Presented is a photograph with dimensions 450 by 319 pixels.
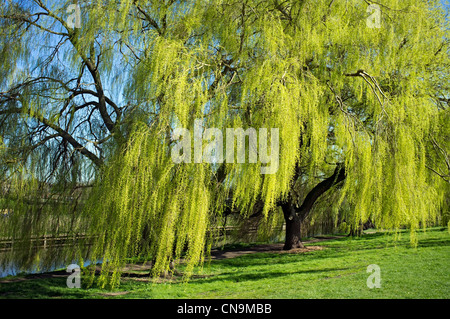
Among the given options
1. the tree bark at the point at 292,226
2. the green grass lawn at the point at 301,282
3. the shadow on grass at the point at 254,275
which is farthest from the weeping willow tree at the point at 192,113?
the tree bark at the point at 292,226

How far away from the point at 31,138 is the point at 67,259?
220 centimetres

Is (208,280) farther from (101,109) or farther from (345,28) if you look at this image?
(345,28)

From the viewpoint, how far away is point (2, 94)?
644cm

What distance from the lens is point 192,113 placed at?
451 centimetres

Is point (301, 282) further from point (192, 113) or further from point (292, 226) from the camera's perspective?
point (292, 226)

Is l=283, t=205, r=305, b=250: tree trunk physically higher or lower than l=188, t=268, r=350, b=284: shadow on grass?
higher

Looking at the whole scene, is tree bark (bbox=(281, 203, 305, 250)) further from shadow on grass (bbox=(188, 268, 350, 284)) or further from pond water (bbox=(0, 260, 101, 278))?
pond water (bbox=(0, 260, 101, 278))

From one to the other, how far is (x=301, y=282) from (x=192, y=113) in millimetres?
3128

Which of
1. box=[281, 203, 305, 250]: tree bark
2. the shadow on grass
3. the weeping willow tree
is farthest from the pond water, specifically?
box=[281, 203, 305, 250]: tree bark

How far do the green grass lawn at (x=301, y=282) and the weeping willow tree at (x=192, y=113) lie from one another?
586mm

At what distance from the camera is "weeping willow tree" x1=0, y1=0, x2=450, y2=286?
441cm

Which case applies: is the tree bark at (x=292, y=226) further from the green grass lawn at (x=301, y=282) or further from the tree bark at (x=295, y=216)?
the green grass lawn at (x=301, y=282)

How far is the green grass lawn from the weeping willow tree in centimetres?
59

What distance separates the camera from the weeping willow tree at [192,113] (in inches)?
173
